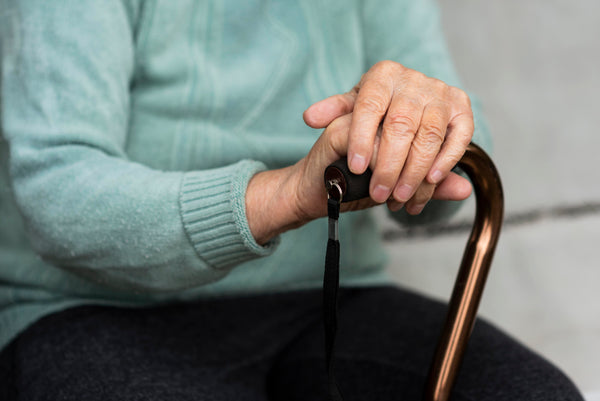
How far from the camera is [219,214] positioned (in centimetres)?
54

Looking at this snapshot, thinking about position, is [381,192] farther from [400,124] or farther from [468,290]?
[468,290]

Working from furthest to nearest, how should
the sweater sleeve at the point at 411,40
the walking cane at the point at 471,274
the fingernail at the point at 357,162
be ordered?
the sweater sleeve at the point at 411,40, the walking cane at the point at 471,274, the fingernail at the point at 357,162

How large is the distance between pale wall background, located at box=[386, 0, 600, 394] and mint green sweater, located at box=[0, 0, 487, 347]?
16.9 inches

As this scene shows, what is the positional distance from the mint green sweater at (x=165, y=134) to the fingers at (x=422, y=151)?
0.54ft

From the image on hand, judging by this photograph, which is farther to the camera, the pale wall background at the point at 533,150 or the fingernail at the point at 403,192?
the pale wall background at the point at 533,150

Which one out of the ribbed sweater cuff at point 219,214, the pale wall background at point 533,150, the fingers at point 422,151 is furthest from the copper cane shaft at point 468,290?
the pale wall background at point 533,150

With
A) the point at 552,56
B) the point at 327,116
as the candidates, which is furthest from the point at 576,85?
the point at 327,116

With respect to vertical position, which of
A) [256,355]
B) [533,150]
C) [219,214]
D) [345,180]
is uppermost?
[345,180]

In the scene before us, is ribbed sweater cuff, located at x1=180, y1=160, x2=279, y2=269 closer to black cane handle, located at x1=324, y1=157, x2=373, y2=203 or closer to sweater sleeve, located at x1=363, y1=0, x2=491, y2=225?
black cane handle, located at x1=324, y1=157, x2=373, y2=203

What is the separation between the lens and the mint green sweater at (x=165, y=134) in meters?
0.56

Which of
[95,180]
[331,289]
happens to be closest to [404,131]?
[331,289]

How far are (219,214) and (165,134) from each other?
204 millimetres

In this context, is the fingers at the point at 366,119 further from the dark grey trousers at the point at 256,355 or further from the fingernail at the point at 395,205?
the dark grey trousers at the point at 256,355

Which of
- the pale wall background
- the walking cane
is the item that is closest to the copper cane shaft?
the walking cane
